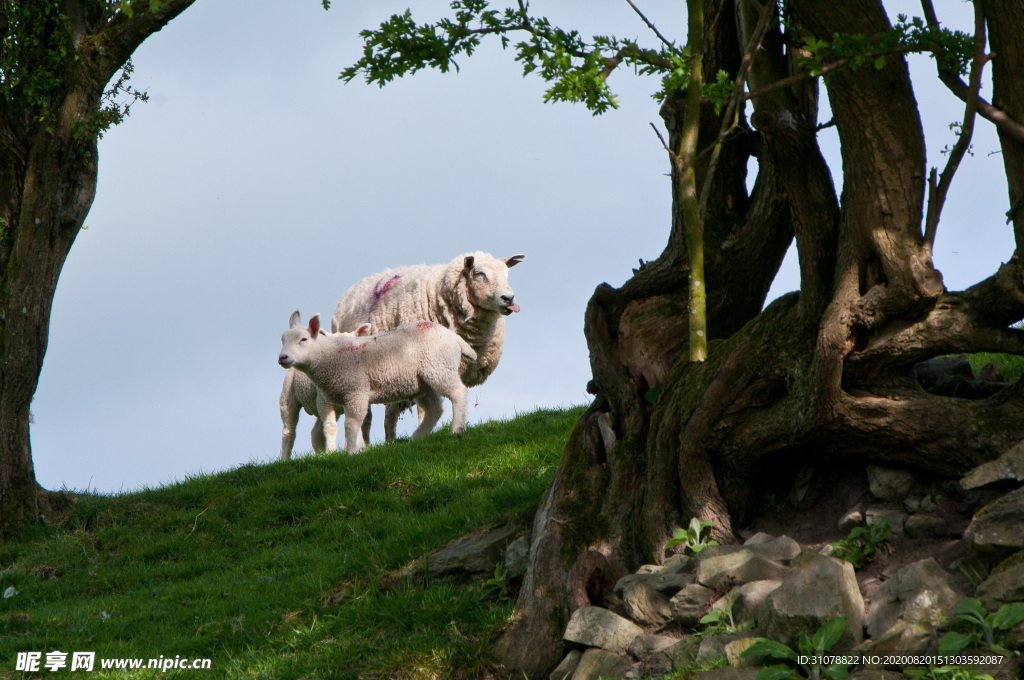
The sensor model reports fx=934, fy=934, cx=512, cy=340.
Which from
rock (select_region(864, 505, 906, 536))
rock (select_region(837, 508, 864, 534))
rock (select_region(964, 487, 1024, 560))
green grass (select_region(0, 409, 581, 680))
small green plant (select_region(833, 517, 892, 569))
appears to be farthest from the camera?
green grass (select_region(0, 409, 581, 680))

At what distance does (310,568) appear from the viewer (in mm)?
7328

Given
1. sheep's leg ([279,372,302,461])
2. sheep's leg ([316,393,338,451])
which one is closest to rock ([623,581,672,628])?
sheep's leg ([316,393,338,451])

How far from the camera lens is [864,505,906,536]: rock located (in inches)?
186

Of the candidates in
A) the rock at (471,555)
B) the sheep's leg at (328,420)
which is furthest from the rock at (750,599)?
the sheep's leg at (328,420)

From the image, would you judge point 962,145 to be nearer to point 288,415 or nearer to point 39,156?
point 39,156

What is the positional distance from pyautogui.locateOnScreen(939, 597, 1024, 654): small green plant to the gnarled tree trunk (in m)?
1.16

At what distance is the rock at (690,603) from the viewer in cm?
452

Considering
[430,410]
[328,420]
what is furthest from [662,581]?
[328,420]

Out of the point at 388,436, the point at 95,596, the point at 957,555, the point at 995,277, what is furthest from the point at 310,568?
the point at 388,436

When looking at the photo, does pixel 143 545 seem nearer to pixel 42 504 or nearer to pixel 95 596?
pixel 95 596

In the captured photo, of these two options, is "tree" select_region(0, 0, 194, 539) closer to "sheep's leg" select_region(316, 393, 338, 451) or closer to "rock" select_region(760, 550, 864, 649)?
"sheep's leg" select_region(316, 393, 338, 451)

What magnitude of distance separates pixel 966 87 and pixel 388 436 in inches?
415

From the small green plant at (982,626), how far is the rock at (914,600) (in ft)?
0.45

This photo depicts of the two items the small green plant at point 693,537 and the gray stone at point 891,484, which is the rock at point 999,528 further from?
the small green plant at point 693,537
